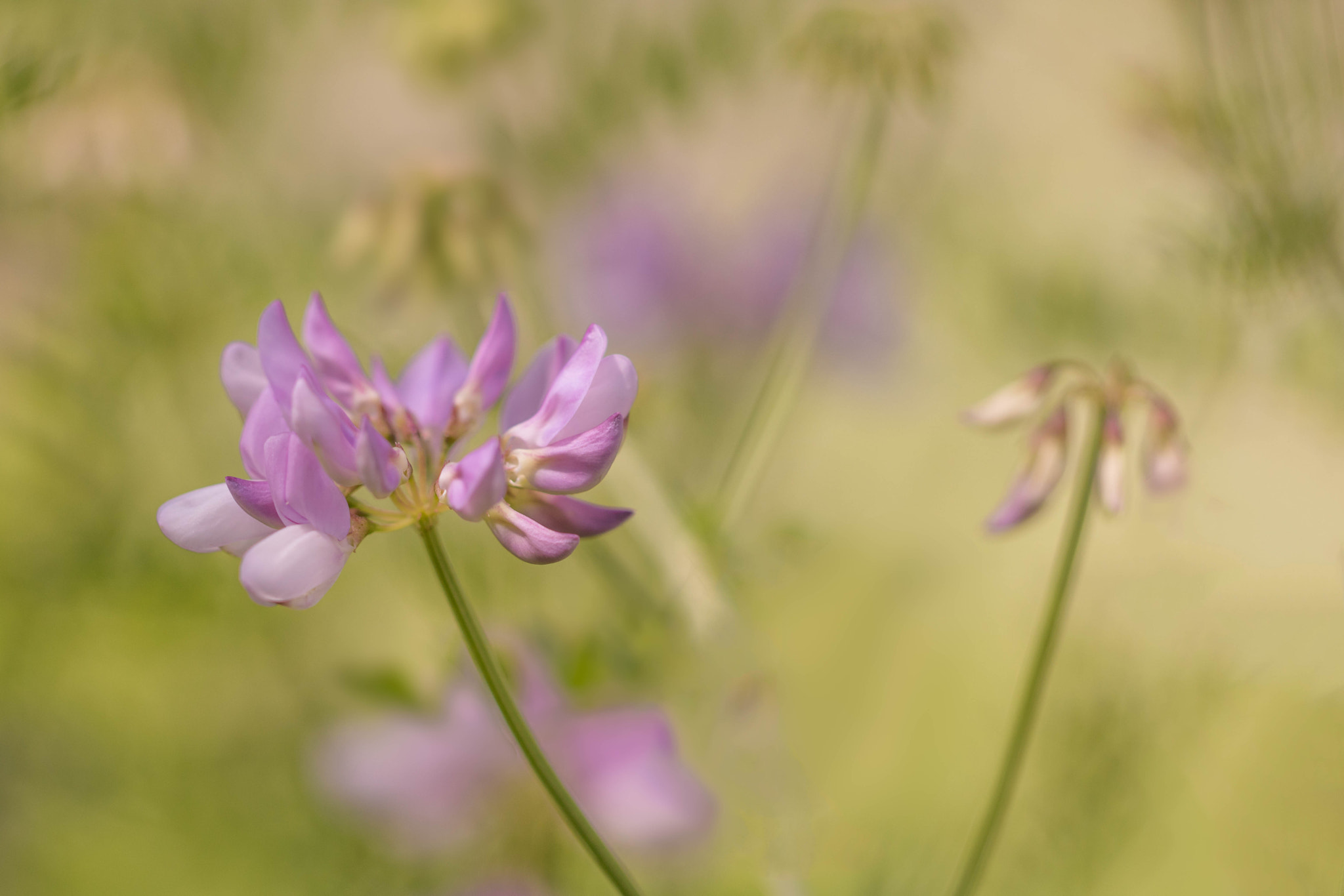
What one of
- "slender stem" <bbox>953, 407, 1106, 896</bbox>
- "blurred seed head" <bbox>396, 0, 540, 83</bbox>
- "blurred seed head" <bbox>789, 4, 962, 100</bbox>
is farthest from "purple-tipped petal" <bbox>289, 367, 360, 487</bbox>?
"blurred seed head" <bbox>396, 0, 540, 83</bbox>

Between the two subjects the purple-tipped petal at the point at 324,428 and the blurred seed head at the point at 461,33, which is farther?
the blurred seed head at the point at 461,33

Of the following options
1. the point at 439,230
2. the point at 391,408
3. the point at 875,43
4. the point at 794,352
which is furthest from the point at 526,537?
the point at 875,43

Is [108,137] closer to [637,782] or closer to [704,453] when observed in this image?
[704,453]

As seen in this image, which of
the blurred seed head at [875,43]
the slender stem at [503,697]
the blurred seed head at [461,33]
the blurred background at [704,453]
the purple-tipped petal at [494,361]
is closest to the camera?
the slender stem at [503,697]

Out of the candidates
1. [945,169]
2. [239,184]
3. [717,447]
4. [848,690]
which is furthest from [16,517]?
[945,169]

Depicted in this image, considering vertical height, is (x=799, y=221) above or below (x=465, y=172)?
above

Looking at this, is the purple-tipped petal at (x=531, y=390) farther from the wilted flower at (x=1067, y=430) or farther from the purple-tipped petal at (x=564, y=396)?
the wilted flower at (x=1067, y=430)

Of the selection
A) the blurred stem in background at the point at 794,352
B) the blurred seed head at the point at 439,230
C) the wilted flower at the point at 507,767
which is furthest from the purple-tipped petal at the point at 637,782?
the blurred seed head at the point at 439,230

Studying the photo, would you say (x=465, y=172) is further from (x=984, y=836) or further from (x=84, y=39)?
(x=984, y=836)
